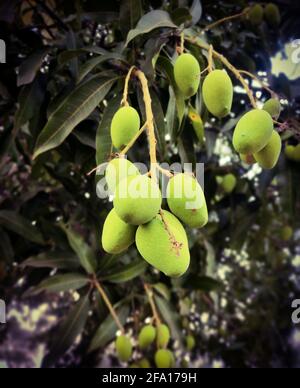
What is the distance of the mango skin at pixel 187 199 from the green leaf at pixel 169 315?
3.37 ft

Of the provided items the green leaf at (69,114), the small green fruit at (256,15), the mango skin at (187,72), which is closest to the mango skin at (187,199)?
the mango skin at (187,72)

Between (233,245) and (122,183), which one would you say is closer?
(122,183)

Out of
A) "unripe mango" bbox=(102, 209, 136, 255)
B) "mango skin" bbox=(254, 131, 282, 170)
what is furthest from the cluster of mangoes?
"unripe mango" bbox=(102, 209, 136, 255)

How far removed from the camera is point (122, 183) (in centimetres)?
62

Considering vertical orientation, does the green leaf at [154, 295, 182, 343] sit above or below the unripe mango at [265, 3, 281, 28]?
below

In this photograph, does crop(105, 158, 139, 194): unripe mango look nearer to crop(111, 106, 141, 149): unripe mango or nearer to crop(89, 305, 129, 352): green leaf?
crop(111, 106, 141, 149): unripe mango

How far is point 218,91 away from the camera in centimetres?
80

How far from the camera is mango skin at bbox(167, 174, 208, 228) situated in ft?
→ 2.09

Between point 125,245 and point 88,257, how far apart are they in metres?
0.90

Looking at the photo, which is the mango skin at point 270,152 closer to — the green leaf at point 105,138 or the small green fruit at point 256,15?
the green leaf at point 105,138

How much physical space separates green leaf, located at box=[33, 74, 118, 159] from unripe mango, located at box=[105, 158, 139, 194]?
0.30 m

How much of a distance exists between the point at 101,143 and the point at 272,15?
3.82ft

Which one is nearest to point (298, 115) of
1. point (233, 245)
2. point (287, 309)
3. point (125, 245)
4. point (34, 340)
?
point (233, 245)
